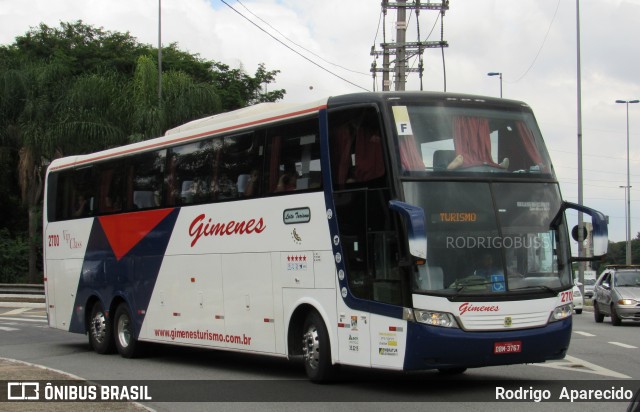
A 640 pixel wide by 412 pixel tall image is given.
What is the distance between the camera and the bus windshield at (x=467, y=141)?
38.2 ft

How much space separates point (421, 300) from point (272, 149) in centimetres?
374

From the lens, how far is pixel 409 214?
1069 centimetres

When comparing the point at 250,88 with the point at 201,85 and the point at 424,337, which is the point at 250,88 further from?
the point at 424,337

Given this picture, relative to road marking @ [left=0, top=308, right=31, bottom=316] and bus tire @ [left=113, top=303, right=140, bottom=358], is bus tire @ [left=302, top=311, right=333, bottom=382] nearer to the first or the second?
bus tire @ [left=113, top=303, right=140, bottom=358]

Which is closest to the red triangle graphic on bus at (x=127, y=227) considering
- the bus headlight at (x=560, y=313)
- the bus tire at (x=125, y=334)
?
the bus tire at (x=125, y=334)

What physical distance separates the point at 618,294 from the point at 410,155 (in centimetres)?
1616

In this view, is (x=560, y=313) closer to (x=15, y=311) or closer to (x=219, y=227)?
(x=219, y=227)

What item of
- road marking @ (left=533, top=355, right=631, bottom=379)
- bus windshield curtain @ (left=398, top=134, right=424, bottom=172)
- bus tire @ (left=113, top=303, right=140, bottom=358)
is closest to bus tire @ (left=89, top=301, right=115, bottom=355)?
bus tire @ (left=113, top=303, right=140, bottom=358)

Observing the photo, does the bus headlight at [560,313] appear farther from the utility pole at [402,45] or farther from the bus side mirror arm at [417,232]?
the utility pole at [402,45]

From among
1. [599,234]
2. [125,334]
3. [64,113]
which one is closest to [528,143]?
[599,234]

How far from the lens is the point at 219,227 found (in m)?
15.0

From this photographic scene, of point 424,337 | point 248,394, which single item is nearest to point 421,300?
point 424,337

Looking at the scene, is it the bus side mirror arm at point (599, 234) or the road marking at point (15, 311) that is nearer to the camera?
the bus side mirror arm at point (599, 234)

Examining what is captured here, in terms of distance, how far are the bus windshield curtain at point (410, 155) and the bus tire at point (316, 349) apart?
257 cm
